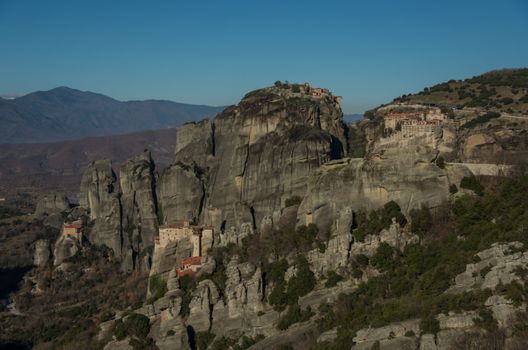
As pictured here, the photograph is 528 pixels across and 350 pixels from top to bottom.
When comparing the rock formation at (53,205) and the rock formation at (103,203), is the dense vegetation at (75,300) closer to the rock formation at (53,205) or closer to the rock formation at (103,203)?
the rock formation at (103,203)

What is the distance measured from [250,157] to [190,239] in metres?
10.2

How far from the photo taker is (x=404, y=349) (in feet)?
115

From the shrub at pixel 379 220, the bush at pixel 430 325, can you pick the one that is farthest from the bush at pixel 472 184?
the bush at pixel 430 325

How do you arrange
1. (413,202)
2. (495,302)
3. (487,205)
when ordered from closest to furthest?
(495,302) → (487,205) → (413,202)

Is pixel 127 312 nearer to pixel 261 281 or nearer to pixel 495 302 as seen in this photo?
pixel 261 281

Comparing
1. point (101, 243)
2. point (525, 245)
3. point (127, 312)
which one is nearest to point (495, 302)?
point (525, 245)

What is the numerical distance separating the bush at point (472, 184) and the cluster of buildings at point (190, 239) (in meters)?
18.2

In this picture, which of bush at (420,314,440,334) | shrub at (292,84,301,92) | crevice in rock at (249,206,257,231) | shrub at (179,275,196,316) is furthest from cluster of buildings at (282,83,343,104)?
bush at (420,314,440,334)

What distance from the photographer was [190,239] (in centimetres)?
6212

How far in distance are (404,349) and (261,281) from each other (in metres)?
14.4

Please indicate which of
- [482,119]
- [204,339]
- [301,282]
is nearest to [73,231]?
[204,339]

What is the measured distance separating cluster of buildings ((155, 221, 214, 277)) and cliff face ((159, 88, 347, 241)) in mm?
2074

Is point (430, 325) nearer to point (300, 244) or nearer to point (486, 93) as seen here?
point (300, 244)

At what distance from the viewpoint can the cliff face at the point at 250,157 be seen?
214ft
